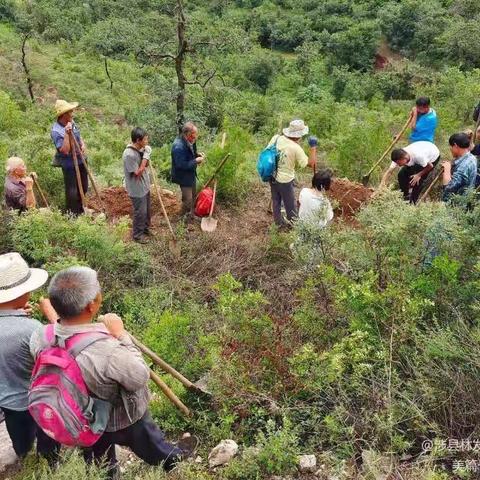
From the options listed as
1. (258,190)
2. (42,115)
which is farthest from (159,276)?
(42,115)

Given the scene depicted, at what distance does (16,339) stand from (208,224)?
4.01 meters

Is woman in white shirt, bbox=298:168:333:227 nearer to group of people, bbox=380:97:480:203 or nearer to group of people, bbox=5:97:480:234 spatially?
group of people, bbox=5:97:480:234

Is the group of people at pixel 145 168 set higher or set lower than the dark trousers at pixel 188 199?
higher

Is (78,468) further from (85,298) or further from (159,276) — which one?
(159,276)

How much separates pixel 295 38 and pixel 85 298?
36.2 m

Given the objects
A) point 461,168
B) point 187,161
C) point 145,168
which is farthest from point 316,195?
point 145,168

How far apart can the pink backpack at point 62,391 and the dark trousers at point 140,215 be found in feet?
12.7

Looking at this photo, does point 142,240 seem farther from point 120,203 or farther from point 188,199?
point 120,203

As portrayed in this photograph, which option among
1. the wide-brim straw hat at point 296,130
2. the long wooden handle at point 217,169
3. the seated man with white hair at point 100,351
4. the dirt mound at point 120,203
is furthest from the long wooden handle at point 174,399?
the dirt mound at point 120,203

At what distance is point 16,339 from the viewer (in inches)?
112

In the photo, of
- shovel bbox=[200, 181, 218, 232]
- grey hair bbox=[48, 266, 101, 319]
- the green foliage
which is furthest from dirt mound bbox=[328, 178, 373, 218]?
grey hair bbox=[48, 266, 101, 319]

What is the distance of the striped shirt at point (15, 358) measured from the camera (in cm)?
283

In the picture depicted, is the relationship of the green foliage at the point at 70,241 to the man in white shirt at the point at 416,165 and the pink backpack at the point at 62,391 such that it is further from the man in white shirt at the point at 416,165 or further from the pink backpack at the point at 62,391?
the man in white shirt at the point at 416,165

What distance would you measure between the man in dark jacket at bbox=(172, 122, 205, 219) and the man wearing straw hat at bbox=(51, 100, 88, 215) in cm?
113
